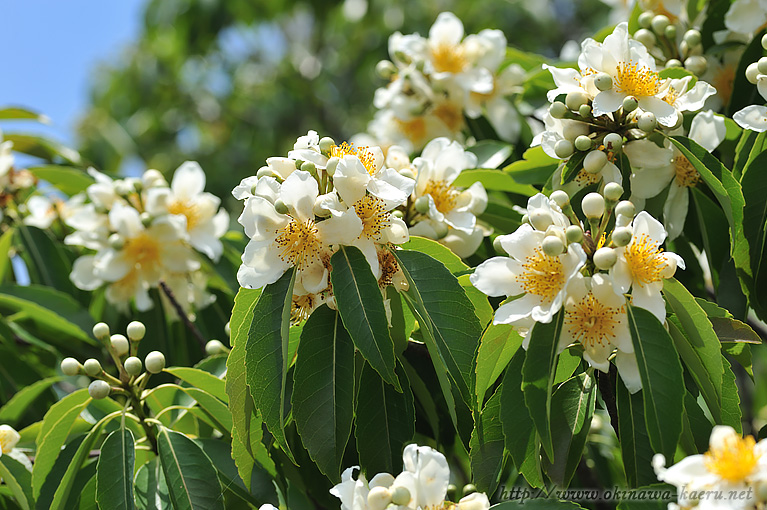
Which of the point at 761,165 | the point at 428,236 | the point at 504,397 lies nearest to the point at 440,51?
the point at 428,236

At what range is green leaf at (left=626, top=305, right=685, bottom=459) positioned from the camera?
133cm

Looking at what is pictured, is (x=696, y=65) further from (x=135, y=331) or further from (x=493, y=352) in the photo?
(x=135, y=331)

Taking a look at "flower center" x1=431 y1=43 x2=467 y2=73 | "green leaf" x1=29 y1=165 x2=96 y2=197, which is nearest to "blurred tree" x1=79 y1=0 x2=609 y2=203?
"green leaf" x1=29 y1=165 x2=96 y2=197

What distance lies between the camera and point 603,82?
1.69 m

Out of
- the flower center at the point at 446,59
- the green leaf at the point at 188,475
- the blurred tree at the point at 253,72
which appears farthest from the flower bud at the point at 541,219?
the blurred tree at the point at 253,72

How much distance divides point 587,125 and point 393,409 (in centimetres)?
77

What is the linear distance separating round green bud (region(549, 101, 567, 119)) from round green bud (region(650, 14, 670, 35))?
71 centimetres

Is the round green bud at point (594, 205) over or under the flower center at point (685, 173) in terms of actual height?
over

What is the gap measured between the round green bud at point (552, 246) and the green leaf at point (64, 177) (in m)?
2.07

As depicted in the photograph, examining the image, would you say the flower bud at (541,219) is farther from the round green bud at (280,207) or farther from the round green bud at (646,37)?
the round green bud at (646,37)

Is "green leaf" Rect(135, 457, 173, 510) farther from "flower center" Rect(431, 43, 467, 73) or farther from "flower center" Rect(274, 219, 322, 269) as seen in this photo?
"flower center" Rect(431, 43, 467, 73)

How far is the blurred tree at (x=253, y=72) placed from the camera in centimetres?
746

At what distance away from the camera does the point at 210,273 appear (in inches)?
109

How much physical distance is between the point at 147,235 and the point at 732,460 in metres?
1.92
